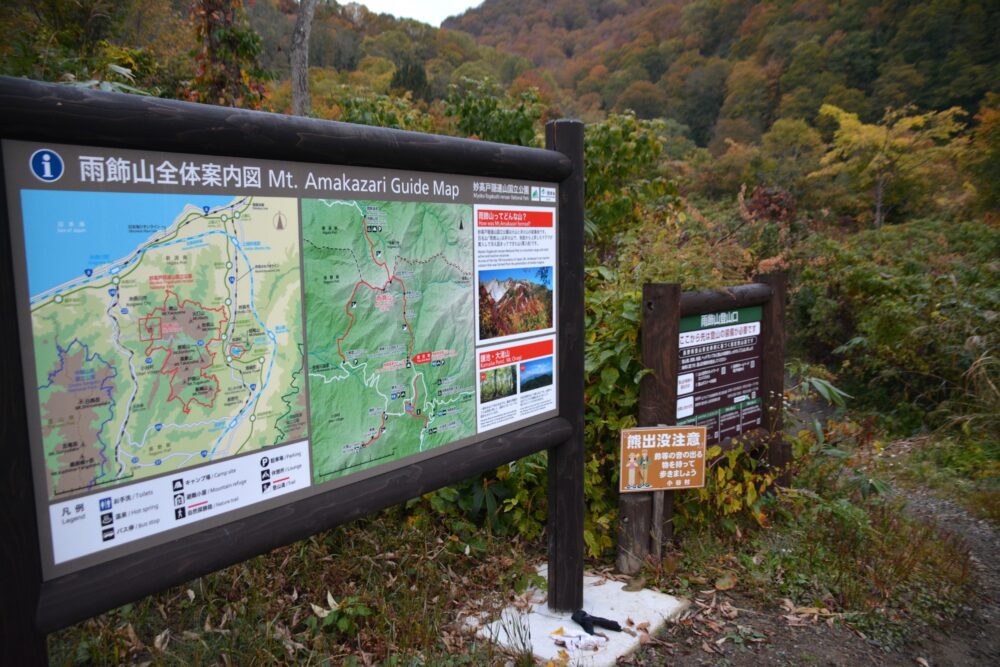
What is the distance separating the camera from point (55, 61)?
509 centimetres

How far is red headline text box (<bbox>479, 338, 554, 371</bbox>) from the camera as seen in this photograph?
2.83 meters

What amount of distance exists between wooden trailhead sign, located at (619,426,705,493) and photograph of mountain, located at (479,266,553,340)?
1.00 metres

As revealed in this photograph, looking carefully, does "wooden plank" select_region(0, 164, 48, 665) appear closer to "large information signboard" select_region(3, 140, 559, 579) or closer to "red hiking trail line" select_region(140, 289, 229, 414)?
"large information signboard" select_region(3, 140, 559, 579)

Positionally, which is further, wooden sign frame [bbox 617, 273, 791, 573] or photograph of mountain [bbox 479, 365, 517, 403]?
wooden sign frame [bbox 617, 273, 791, 573]

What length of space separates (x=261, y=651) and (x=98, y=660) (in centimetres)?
69

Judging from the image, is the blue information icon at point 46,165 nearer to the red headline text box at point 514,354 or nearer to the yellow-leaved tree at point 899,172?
the red headline text box at point 514,354

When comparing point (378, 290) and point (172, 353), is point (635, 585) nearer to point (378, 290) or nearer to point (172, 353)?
point (378, 290)

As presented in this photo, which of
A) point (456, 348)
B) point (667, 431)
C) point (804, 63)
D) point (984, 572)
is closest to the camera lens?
point (456, 348)

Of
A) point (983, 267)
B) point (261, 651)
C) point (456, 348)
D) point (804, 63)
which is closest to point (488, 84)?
point (983, 267)

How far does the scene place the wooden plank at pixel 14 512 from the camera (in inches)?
59.7

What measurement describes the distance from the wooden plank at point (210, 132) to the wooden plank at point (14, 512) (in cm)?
17

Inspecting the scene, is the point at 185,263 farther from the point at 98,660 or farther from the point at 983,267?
the point at 983,267

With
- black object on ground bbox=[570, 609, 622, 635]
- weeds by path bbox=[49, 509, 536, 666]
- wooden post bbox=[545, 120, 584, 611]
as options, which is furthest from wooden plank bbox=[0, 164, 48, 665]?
black object on ground bbox=[570, 609, 622, 635]

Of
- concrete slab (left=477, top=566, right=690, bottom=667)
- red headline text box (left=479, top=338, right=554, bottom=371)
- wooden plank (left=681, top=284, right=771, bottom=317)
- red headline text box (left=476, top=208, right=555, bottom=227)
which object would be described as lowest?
concrete slab (left=477, top=566, right=690, bottom=667)
